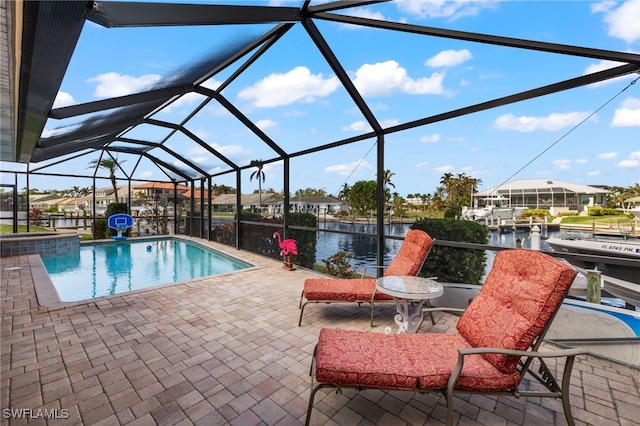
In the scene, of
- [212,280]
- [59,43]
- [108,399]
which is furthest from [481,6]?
[212,280]

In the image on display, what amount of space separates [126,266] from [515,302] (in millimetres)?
10704

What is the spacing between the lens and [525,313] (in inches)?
83.4

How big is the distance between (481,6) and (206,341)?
4.66 metres

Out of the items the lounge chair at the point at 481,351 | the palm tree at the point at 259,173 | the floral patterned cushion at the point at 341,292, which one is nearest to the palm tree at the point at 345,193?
the palm tree at the point at 259,173

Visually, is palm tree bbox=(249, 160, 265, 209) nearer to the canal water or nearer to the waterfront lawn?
the canal water

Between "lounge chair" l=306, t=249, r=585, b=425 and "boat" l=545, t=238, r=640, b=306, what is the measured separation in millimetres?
1421

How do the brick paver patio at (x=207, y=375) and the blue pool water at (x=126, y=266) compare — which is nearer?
the brick paver patio at (x=207, y=375)

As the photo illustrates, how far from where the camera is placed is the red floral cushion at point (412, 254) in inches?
153

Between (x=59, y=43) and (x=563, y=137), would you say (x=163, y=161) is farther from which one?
(x=563, y=137)

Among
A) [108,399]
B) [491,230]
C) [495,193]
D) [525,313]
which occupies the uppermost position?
[495,193]

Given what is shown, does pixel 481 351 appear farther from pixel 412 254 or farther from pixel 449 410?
pixel 412 254

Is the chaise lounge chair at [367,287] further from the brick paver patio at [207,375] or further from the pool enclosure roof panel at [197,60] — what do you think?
the pool enclosure roof panel at [197,60]

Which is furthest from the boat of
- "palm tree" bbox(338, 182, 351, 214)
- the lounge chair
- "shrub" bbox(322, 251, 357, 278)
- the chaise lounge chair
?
"palm tree" bbox(338, 182, 351, 214)

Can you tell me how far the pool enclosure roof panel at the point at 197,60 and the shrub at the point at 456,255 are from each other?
73.5 inches
